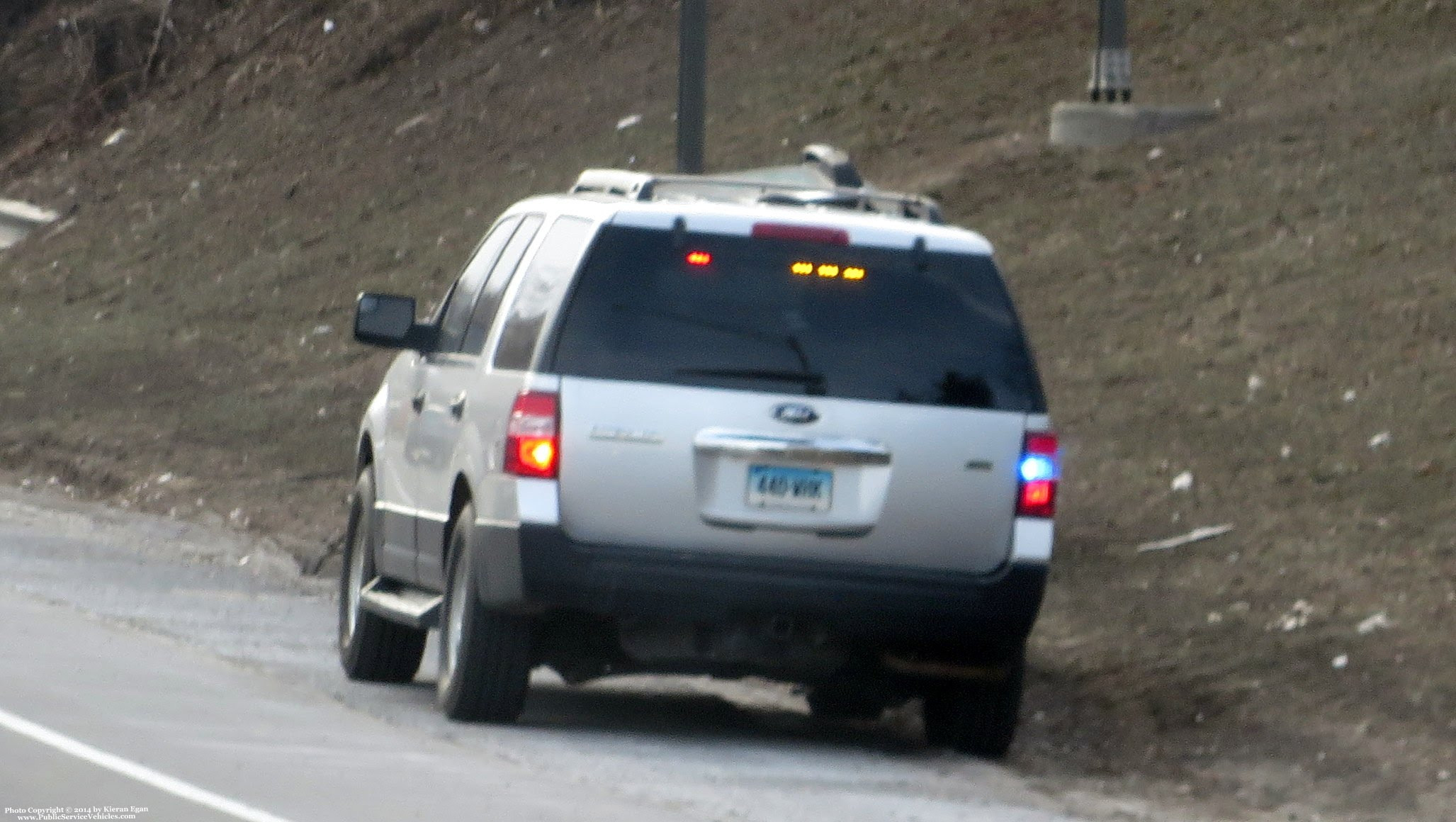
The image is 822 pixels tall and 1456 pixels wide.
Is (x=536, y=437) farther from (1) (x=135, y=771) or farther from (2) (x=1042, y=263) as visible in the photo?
(2) (x=1042, y=263)

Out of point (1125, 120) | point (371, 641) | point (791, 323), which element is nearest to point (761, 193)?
point (791, 323)

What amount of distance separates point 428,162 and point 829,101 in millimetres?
4646

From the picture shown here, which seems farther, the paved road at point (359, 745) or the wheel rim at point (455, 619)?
the wheel rim at point (455, 619)

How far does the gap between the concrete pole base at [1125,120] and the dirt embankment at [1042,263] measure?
22 cm

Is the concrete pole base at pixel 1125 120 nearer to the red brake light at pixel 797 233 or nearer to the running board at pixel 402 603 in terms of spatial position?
the running board at pixel 402 603

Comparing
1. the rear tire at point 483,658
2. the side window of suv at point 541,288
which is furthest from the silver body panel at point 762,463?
the rear tire at point 483,658

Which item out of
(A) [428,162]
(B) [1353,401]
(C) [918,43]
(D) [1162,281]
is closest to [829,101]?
(C) [918,43]

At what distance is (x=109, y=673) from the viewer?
Answer: 10.7 m

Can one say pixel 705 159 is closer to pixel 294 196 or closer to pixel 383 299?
pixel 294 196

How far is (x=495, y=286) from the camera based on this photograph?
1060 cm

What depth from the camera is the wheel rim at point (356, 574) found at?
11523 millimetres

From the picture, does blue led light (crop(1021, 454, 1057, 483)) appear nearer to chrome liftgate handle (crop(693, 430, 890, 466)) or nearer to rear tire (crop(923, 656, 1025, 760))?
chrome liftgate handle (crop(693, 430, 890, 466))

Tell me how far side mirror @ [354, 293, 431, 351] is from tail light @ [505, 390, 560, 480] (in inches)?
57.5

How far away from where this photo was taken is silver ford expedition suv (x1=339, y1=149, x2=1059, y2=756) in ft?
31.0
